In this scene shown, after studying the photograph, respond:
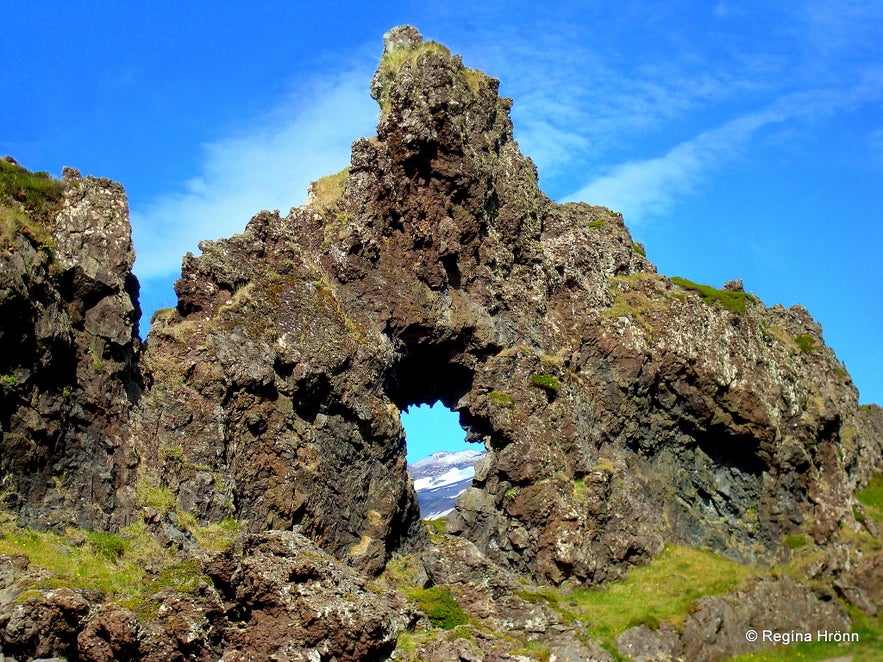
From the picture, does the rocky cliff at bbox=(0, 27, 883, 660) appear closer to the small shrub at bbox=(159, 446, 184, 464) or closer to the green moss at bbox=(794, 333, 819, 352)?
the small shrub at bbox=(159, 446, 184, 464)

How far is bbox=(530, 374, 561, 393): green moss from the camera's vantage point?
4575cm

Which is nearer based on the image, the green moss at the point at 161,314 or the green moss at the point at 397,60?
the green moss at the point at 161,314

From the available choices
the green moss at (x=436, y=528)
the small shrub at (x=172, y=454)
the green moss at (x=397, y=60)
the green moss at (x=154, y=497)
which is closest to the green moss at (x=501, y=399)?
the green moss at (x=436, y=528)

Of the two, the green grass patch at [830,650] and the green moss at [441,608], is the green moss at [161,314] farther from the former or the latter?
the green grass patch at [830,650]

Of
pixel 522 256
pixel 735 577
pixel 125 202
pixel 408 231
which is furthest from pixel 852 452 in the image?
pixel 125 202

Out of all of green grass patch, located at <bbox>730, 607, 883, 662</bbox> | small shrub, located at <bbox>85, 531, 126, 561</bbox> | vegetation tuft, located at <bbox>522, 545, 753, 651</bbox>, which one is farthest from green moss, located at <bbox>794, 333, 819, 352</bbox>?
small shrub, located at <bbox>85, 531, 126, 561</bbox>

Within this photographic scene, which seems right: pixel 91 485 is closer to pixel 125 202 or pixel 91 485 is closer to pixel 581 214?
pixel 125 202

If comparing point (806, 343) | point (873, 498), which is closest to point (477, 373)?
point (806, 343)

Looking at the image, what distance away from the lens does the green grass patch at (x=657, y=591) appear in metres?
36.2

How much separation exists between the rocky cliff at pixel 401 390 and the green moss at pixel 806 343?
1.51 metres

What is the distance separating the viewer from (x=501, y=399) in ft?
148

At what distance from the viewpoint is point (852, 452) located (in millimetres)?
61844

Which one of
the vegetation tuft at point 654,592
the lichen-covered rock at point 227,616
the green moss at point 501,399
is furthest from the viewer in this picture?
the green moss at point 501,399

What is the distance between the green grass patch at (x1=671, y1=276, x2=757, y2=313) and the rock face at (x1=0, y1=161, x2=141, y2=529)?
37.4m
